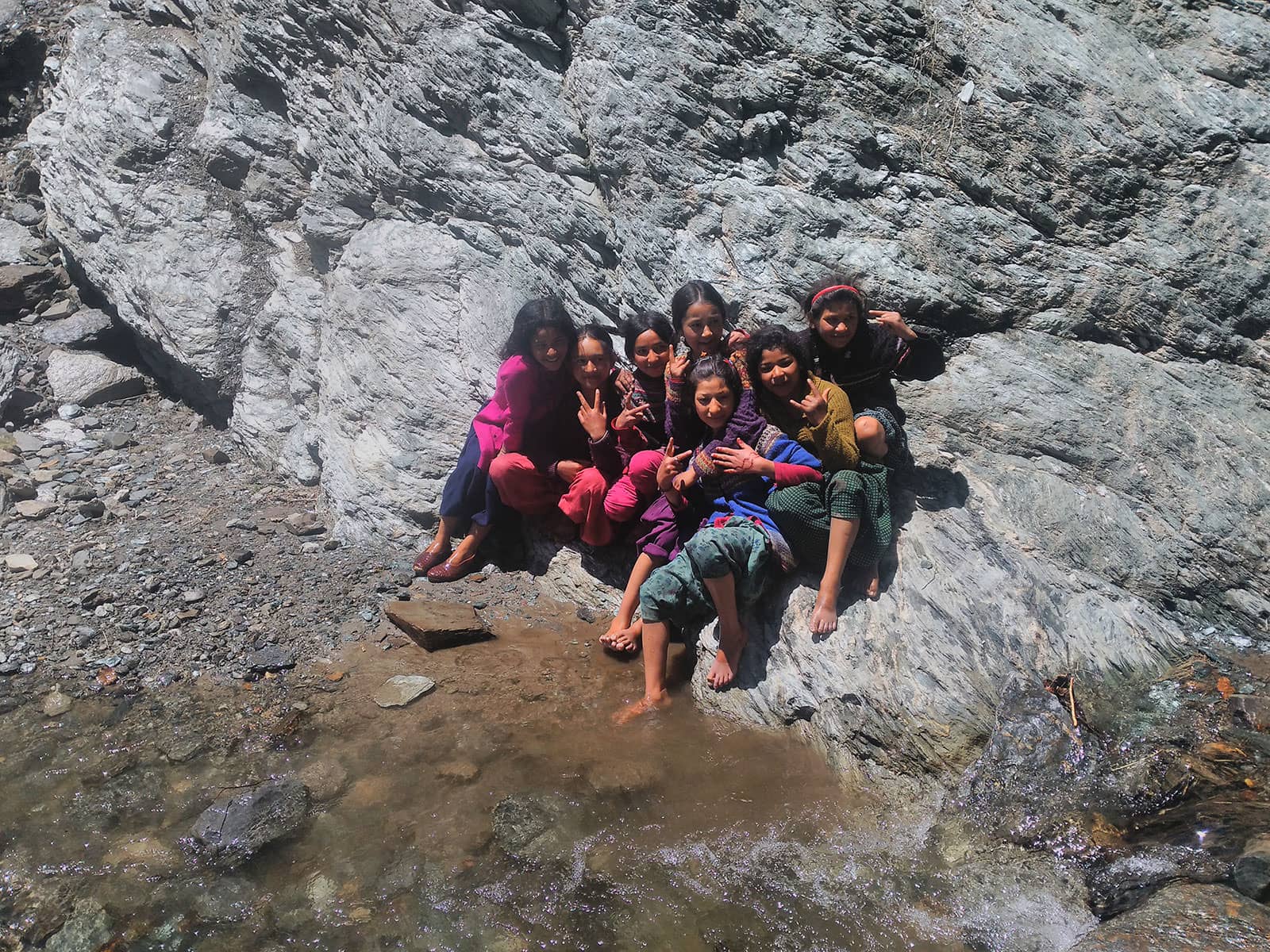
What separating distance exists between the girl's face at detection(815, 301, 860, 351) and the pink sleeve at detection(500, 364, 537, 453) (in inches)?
60.7

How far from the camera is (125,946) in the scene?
2926 millimetres

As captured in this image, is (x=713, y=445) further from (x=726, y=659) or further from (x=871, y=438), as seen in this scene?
(x=726, y=659)

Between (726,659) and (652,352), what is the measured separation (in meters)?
1.52

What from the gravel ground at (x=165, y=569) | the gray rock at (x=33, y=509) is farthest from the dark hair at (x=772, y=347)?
the gray rock at (x=33, y=509)

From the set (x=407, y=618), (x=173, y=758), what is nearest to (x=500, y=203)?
(x=407, y=618)

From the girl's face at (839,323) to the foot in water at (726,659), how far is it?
139 centimetres

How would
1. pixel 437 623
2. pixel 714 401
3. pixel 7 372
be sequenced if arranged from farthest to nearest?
pixel 7 372, pixel 437 623, pixel 714 401

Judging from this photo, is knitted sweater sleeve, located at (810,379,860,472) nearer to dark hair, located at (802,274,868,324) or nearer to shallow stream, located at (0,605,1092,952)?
dark hair, located at (802,274,868,324)

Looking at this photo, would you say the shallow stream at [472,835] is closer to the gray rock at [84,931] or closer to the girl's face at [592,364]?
the gray rock at [84,931]

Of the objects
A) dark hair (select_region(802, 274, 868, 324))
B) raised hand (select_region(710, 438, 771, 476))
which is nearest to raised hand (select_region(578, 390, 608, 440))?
raised hand (select_region(710, 438, 771, 476))

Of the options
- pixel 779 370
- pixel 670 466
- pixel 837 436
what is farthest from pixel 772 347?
pixel 670 466

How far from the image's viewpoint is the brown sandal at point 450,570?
512 cm

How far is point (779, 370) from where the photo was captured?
158 inches

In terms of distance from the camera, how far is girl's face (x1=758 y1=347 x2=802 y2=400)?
4.01 metres
